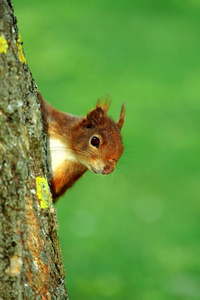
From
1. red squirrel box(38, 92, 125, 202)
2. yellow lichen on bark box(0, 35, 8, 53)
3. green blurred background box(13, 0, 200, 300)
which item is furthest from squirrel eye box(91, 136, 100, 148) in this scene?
green blurred background box(13, 0, 200, 300)

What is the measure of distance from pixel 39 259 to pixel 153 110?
607cm

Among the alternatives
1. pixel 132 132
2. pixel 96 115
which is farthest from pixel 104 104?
pixel 132 132

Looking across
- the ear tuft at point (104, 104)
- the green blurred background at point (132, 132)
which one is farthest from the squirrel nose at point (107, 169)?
the green blurred background at point (132, 132)

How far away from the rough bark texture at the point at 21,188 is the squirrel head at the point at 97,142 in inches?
49.2

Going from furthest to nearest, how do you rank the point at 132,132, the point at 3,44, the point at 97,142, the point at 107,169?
the point at 132,132 → the point at 97,142 → the point at 107,169 → the point at 3,44

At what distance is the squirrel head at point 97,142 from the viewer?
3830 mm

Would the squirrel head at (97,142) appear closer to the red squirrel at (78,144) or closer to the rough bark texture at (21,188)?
the red squirrel at (78,144)

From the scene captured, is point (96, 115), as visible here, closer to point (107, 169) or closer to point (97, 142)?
point (97, 142)

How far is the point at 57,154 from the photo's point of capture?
3941 millimetres

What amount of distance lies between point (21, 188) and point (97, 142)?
1549 millimetres

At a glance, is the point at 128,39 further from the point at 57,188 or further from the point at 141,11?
the point at 57,188

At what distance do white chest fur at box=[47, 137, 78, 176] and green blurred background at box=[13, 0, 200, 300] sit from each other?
1913 millimetres

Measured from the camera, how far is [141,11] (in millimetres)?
10195

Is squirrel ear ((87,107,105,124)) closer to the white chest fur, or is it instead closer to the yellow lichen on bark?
the white chest fur
